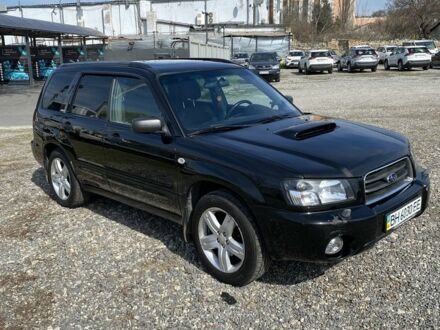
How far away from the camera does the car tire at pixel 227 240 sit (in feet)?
11.4

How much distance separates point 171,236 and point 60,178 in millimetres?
1953

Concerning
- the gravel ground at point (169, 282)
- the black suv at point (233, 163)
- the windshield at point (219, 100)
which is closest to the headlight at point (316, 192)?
the black suv at point (233, 163)

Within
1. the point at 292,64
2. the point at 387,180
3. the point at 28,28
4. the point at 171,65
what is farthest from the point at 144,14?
the point at 387,180

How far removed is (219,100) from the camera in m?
4.47

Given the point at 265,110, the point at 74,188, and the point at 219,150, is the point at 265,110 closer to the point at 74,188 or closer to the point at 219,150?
the point at 219,150

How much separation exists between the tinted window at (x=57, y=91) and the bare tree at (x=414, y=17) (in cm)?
5891

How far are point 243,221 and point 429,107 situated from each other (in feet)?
39.1

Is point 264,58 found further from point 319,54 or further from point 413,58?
point 413,58

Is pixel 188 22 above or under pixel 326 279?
above

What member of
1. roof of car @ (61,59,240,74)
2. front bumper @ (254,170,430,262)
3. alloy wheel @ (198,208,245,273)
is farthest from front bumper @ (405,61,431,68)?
alloy wheel @ (198,208,245,273)

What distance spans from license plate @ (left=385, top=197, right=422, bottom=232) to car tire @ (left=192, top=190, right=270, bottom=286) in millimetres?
944

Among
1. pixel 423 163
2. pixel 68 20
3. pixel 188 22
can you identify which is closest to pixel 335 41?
pixel 188 22

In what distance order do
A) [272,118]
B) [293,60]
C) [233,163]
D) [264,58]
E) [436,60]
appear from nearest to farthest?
[233,163], [272,118], [264,58], [436,60], [293,60]

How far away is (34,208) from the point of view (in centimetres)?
586
